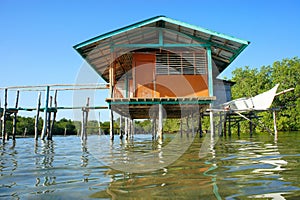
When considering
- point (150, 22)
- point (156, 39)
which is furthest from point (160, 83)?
point (150, 22)

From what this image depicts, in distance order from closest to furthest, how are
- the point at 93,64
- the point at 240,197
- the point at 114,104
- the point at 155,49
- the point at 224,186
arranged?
1. the point at 240,197
2. the point at 224,186
3. the point at 114,104
4. the point at 155,49
5. the point at 93,64

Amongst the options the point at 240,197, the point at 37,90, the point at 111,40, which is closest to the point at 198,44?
the point at 111,40

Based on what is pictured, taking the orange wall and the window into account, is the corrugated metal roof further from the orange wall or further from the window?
the orange wall

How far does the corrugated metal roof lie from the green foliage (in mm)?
21138

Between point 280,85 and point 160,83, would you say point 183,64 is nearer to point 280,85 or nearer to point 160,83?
point 160,83

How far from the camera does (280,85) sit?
107 feet

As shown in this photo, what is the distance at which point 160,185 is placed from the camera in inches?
99.2

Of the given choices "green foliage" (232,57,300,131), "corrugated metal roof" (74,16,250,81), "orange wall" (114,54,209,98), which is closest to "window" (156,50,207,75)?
"orange wall" (114,54,209,98)

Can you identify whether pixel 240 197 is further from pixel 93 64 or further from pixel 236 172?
pixel 93 64

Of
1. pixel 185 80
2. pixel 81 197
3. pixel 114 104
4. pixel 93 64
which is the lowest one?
pixel 81 197

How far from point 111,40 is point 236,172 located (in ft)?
32.7

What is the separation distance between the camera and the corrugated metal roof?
37.7 feet

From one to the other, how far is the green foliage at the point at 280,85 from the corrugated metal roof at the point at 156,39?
21138mm

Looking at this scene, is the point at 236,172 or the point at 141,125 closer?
the point at 236,172
